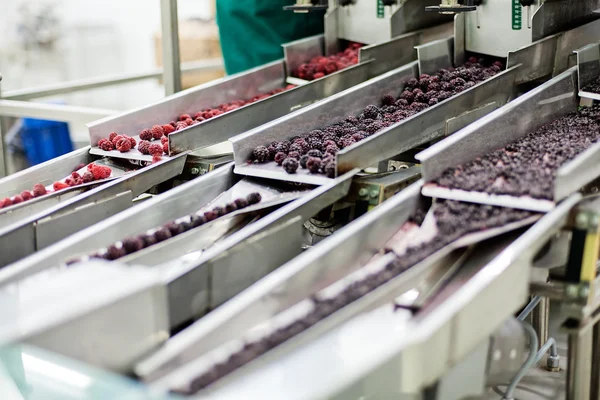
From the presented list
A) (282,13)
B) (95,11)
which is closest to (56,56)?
(95,11)

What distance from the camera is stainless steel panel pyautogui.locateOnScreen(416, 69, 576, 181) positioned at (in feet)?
6.04

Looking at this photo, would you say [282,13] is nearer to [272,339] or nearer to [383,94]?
[383,94]

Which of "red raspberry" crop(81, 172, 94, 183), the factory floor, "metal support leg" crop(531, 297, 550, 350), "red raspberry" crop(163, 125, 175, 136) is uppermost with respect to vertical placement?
"red raspberry" crop(163, 125, 175, 136)

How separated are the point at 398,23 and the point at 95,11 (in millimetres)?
4999

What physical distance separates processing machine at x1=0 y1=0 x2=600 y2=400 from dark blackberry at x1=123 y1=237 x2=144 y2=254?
11mm

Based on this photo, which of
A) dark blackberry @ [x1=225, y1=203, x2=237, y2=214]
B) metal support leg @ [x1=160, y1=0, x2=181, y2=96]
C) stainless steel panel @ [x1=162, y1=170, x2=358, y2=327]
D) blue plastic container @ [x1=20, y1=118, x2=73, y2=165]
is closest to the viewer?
stainless steel panel @ [x1=162, y1=170, x2=358, y2=327]

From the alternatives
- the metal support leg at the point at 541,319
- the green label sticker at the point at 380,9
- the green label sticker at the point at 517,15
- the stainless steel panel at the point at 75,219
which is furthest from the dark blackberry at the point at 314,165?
the green label sticker at the point at 380,9

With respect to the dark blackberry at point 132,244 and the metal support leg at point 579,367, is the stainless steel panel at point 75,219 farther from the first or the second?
the metal support leg at point 579,367

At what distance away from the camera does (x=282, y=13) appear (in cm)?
367

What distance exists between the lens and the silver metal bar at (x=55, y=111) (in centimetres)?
285

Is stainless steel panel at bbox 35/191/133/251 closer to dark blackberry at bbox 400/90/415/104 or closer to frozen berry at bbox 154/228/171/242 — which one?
→ frozen berry at bbox 154/228/171/242

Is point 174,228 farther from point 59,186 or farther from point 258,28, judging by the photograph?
point 258,28

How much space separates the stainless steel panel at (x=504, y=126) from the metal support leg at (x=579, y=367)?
527 mm

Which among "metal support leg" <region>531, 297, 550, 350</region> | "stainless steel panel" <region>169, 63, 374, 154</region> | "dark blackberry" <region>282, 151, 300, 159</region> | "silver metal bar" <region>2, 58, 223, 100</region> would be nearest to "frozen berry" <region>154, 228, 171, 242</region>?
"dark blackberry" <region>282, 151, 300, 159</region>
